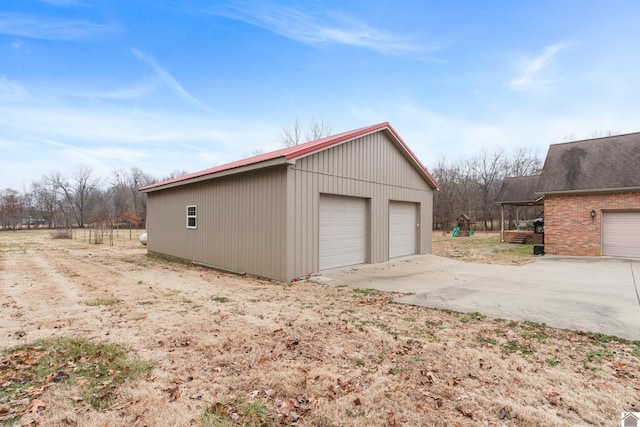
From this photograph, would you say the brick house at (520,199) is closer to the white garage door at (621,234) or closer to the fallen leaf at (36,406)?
the white garage door at (621,234)

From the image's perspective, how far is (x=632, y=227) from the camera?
42.5 feet

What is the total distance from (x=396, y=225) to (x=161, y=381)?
1029 cm

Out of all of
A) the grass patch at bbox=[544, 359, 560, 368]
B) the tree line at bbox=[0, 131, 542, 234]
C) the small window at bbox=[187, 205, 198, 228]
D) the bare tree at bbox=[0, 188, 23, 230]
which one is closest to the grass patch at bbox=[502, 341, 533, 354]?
the grass patch at bbox=[544, 359, 560, 368]

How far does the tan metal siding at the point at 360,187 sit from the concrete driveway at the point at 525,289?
0.86 meters

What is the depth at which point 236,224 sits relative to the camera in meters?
9.52

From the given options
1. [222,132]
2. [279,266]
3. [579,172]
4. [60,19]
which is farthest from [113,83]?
[579,172]

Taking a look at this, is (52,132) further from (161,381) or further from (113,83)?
(161,381)

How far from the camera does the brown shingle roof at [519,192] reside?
21.1 meters

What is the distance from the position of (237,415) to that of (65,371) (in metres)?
2.06

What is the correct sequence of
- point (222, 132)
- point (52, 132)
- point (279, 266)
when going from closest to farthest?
point (279, 266), point (222, 132), point (52, 132)

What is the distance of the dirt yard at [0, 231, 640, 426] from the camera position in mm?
2430

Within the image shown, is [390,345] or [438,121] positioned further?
[438,121]

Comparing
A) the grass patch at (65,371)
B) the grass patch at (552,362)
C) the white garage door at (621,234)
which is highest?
the white garage door at (621,234)

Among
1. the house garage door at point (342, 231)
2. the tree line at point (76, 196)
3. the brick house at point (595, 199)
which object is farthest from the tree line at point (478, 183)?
the tree line at point (76, 196)
